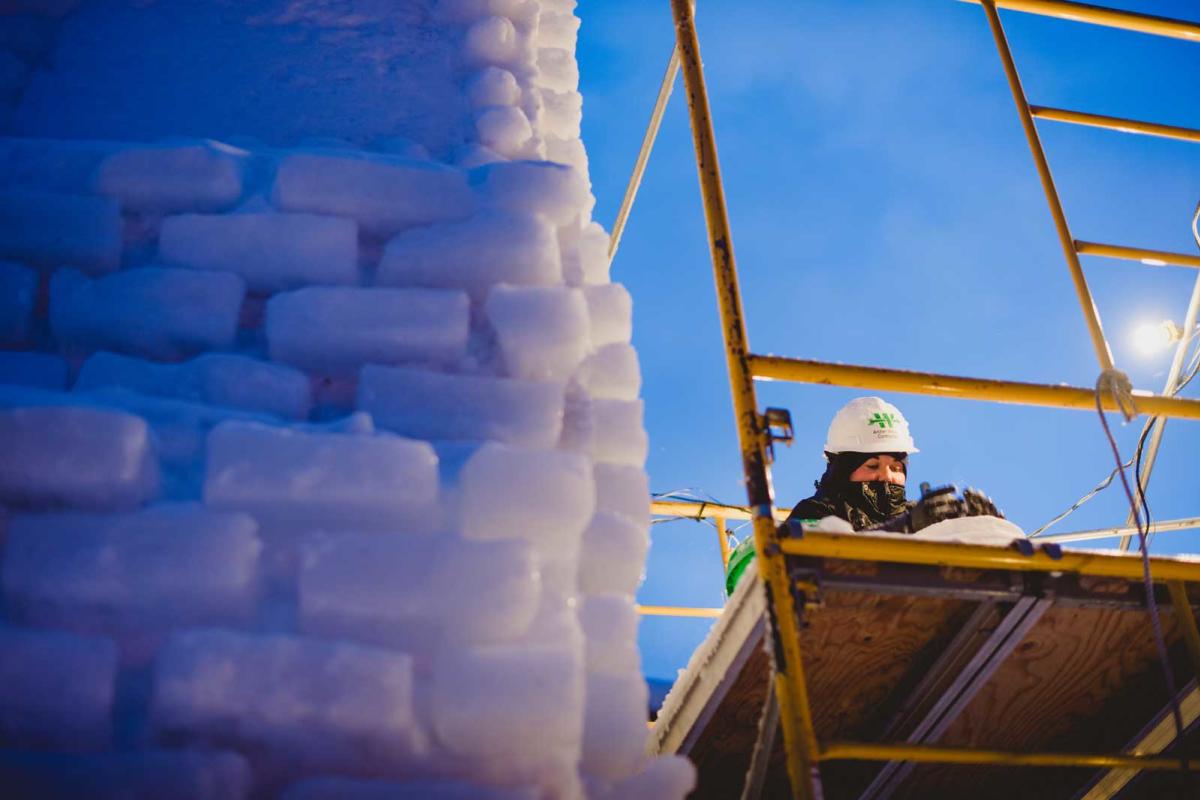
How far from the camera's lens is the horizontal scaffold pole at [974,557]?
1.30 meters

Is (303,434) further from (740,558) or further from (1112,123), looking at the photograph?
(1112,123)

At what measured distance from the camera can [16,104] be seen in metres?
1.52

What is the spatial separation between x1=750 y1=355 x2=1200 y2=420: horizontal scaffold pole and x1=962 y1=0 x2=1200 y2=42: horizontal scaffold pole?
107cm

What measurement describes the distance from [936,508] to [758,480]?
1.21 metres

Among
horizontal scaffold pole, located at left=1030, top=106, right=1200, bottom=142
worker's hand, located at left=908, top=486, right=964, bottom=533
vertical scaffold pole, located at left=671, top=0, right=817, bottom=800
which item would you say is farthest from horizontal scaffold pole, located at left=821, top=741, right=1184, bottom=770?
horizontal scaffold pole, located at left=1030, top=106, right=1200, bottom=142

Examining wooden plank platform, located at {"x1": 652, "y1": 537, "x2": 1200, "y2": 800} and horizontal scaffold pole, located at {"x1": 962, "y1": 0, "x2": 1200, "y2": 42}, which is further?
horizontal scaffold pole, located at {"x1": 962, "y1": 0, "x2": 1200, "y2": 42}

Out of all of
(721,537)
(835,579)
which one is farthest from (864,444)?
(835,579)

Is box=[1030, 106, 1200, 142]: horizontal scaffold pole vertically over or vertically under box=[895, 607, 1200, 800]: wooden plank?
over

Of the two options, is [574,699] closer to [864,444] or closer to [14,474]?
[14,474]

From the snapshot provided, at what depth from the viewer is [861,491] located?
10.5ft

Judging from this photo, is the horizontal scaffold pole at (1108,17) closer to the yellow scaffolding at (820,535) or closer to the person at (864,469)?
the yellow scaffolding at (820,535)

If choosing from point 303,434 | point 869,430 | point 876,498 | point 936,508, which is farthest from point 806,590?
point 869,430

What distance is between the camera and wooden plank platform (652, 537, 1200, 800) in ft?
4.80

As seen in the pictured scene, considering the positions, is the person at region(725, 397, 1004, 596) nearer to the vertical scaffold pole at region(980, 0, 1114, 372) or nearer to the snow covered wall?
the vertical scaffold pole at region(980, 0, 1114, 372)
